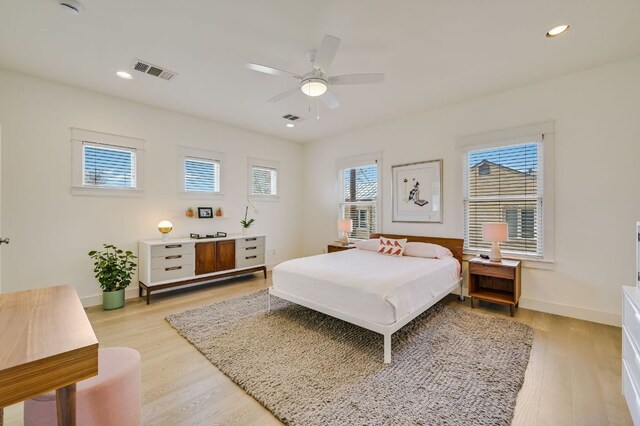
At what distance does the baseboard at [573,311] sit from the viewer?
3.01 m

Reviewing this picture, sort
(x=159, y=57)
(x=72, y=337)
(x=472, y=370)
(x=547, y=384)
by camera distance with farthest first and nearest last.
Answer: (x=159, y=57), (x=472, y=370), (x=547, y=384), (x=72, y=337)

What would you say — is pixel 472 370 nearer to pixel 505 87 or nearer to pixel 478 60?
pixel 478 60

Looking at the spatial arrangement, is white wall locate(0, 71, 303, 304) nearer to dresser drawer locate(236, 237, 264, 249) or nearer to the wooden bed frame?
dresser drawer locate(236, 237, 264, 249)

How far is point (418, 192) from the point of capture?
4500 millimetres

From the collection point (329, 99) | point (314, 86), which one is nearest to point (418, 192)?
point (329, 99)

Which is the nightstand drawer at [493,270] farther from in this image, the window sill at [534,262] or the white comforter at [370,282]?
the window sill at [534,262]

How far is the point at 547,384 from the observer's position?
6.75ft

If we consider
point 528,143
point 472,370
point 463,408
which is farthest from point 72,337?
point 528,143

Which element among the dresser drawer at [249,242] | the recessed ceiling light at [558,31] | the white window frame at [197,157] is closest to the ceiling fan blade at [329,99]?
the recessed ceiling light at [558,31]

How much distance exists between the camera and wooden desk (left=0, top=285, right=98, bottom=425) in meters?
0.74

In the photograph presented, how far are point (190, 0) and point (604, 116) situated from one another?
4308mm

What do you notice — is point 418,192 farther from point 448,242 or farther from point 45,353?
point 45,353

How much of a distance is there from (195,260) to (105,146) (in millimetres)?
2019

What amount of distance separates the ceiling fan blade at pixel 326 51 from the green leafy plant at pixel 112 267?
139 inches
